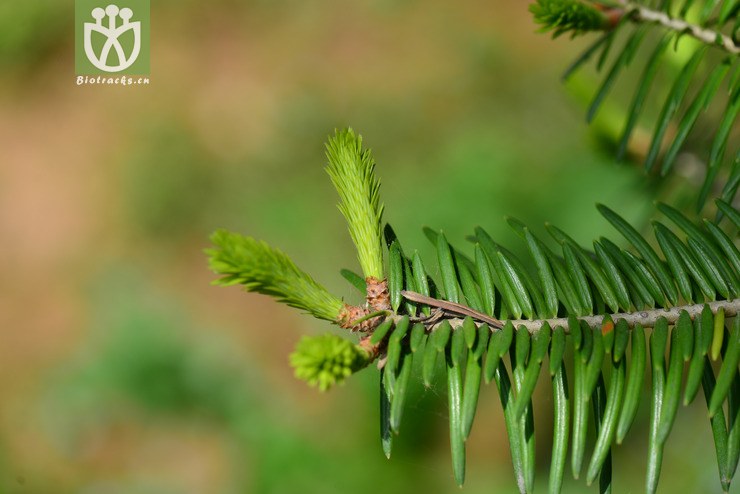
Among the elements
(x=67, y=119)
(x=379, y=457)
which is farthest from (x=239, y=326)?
(x=67, y=119)

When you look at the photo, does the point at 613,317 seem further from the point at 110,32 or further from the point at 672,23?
the point at 110,32

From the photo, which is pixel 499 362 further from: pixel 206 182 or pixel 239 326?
pixel 206 182

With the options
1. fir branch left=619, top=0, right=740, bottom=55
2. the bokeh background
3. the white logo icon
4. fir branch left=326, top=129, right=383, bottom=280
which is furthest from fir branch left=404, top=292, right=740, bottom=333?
the white logo icon

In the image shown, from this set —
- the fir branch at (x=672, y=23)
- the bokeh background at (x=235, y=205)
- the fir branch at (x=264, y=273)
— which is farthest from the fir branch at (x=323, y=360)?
the bokeh background at (x=235, y=205)

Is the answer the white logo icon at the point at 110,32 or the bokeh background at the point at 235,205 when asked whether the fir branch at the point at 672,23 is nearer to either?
the bokeh background at the point at 235,205

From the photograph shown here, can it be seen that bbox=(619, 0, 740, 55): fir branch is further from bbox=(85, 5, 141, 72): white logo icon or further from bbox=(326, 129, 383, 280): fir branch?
bbox=(85, 5, 141, 72): white logo icon

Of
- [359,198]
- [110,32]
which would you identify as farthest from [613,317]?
[110,32]
